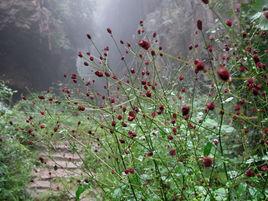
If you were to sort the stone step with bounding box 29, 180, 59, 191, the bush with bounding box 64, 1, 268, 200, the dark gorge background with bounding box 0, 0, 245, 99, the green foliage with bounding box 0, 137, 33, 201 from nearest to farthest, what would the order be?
the bush with bounding box 64, 1, 268, 200 → the green foliage with bounding box 0, 137, 33, 201 → the stone step with bounding box 29, 180, 59, 191 → the dark gorge background with bounding box 0, 0, 245, 99

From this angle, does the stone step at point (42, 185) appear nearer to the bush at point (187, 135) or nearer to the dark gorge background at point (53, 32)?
the bush at point (187, 135)

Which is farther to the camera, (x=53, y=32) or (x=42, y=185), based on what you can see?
(x=53, y=32)

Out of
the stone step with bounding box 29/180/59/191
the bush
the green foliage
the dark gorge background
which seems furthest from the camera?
the dark gorge background

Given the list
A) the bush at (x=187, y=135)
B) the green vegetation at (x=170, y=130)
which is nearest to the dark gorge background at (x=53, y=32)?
the green vegetation at (x=170, y=130)

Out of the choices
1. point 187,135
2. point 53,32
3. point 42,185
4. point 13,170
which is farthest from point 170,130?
point 53,32

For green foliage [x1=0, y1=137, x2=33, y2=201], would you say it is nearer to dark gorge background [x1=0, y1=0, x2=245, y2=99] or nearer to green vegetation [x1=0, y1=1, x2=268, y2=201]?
green vegetation [x1=0, y1=1, x2=268, y2=201]

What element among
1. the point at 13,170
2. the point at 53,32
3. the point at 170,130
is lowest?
the point at 170,130

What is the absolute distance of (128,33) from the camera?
19.6 metres

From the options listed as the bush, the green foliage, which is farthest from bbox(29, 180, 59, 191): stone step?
the bush

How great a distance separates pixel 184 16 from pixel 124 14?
8.00 meters

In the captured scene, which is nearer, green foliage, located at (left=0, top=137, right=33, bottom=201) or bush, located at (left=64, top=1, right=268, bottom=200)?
bush, located at (left=64, top=1, right=268, bottom=200)

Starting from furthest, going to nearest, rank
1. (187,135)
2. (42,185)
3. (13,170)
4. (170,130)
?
1. (42,185)
2. (13,170)
3. (187,135)
4. (170,130)

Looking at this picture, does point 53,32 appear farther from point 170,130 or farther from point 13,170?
point 170,130

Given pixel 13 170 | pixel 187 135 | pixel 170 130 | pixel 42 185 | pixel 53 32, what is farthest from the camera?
pixel 53 32
